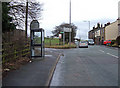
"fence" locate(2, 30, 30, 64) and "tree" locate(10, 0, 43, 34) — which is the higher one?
"tree" locate(10, 0, 43, 34)

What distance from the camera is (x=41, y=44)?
11.1m

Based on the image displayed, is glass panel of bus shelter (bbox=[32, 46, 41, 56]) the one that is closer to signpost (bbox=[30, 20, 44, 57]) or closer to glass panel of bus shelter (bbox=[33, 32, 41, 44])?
signpost (bbox=[30, 20, 44, 57])

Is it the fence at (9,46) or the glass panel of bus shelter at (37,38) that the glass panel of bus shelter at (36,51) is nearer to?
the glass panel of bus shelter at (37,38)

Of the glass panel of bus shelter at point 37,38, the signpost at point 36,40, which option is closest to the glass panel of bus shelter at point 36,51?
the signpost at point 36,40

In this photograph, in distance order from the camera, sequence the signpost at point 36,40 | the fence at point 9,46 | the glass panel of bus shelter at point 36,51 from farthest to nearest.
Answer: the glass panel of bus shelter at point 36,51, the signpost at point 36,40, the fence at point 9,46

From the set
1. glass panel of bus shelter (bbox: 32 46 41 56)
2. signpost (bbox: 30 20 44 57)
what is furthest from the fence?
glass panel of bus shelter (bbox: 32 46 41 56)

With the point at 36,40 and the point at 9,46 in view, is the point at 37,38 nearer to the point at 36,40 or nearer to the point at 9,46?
the point at 36,40

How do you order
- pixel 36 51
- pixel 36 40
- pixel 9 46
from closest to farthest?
pixel 9 46 < pixel 36 40 < pixel 36 51

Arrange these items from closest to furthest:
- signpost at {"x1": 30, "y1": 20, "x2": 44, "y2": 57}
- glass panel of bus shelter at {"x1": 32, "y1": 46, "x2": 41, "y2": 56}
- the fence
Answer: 1. the fence
2. signpost at {"x1": 30, "y1": 20, "x2": 44, "y2": 57}
3. glass panel of bus shelter at {"x1": 32, "y1": 46, "x2": 41, "y2": 56}

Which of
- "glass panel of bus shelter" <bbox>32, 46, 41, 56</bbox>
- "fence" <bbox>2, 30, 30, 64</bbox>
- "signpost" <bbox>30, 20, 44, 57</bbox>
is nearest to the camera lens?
"fence" <bbox>2, 30, 30, 64</bbox>

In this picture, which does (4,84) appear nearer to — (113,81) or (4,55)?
(4,55)

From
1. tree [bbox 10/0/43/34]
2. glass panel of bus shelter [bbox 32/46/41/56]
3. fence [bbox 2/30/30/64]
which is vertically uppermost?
tree [bbox 10/0/43/34]

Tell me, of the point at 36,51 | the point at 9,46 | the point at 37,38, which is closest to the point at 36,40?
the point at 37,38

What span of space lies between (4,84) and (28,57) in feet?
18.3
